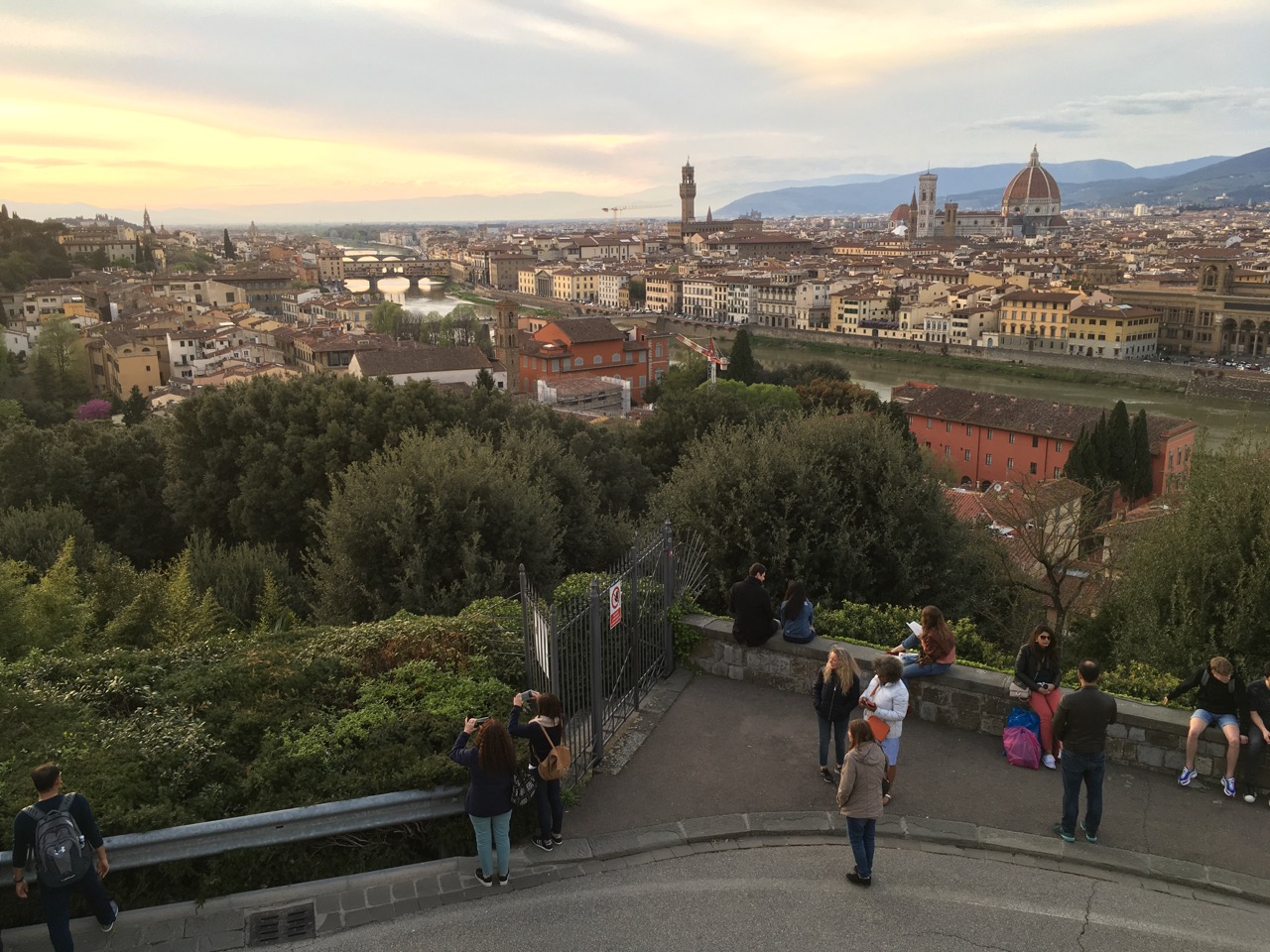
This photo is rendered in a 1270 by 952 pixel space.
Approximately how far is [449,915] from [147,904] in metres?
1.12

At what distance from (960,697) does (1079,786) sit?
1.04m

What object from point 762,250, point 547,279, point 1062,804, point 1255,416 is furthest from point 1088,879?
point 762,250

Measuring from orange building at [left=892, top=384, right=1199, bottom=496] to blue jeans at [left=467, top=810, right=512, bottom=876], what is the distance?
24807 mm

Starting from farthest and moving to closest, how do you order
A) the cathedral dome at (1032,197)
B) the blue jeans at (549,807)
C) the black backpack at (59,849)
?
the cathedral dome at (1032,197), the blue jeans at (549,807), the black backpack at (59,849)

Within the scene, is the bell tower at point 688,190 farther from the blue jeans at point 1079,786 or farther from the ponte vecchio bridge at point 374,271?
the blue jeans at point 1079,786

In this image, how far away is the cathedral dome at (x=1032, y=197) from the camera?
6058 inches

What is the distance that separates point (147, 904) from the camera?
359cm

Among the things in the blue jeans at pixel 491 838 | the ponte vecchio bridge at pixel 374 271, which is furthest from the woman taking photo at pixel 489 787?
the ponte vecchio bridge at pixel 374 271

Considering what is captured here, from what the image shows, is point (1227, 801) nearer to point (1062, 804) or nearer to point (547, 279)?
point (1062, 804)

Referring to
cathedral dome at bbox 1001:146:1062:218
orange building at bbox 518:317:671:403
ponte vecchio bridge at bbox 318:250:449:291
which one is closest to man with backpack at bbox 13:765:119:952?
orange building at bbox 518:317:671:403

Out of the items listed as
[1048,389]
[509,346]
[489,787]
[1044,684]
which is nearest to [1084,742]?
[1044,684]

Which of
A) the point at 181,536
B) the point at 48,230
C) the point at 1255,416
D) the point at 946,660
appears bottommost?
Result: the point at 1255,416

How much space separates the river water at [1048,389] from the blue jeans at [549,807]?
36.4 metres

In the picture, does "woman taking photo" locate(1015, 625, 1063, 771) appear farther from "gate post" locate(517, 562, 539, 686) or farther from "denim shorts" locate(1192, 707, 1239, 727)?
"gate post" locate(517, 562, 539, 686)
